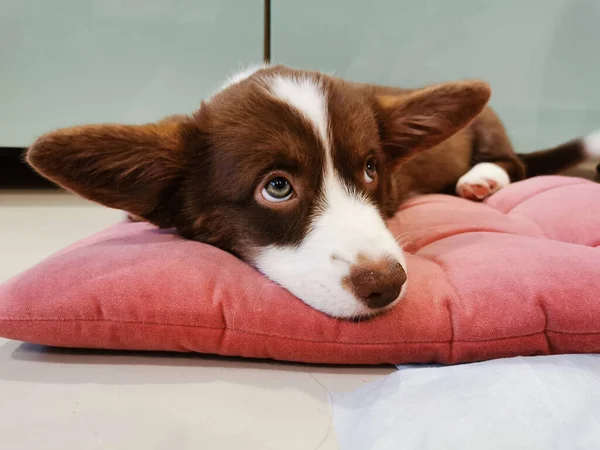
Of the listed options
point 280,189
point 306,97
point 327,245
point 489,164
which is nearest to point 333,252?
point 327,245

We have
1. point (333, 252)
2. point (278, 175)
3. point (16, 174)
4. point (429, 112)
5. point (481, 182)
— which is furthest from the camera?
point (16, 174)

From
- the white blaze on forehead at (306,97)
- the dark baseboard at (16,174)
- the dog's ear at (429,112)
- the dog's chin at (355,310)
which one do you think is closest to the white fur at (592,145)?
the dog's ear at (429,112)

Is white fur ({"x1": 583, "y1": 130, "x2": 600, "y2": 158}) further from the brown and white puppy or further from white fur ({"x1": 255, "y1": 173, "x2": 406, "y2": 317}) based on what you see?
white fur ({"x1": 255, "y1": 173, "x2": 406, "y2": 317})

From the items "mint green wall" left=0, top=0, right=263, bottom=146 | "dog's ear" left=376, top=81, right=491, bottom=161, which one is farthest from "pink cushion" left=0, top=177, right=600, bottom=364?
"mint green wall" left=0, top=0, right=263, bottom=146

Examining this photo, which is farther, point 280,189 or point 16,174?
point 16,174

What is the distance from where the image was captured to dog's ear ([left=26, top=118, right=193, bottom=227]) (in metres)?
1.27

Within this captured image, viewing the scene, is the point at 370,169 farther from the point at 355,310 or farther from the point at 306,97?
the point at 355,310

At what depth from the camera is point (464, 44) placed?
328cm

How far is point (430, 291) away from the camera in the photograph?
122 centimetres

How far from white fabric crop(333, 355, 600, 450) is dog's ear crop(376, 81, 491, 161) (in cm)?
88

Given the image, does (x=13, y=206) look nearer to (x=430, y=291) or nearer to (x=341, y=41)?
(x=341, y=41)

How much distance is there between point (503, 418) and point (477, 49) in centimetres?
289

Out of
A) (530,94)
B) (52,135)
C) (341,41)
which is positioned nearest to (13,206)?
(52,135)

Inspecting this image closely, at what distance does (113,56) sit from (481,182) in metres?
2.33
